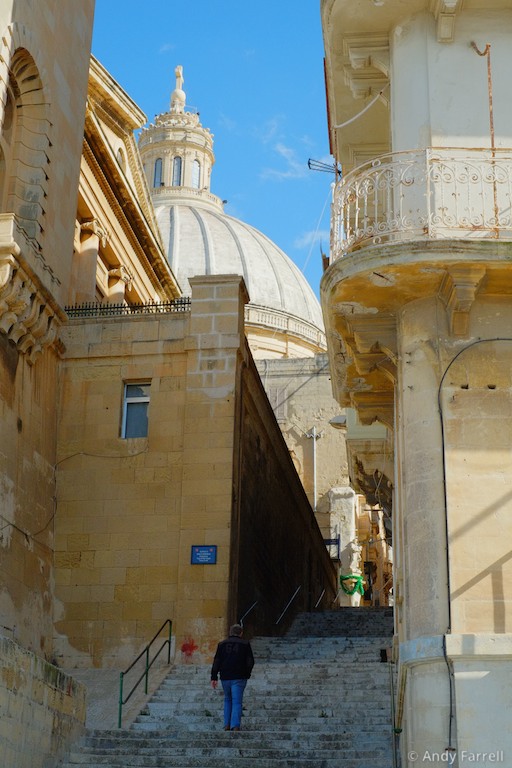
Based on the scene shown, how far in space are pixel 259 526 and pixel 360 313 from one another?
11270 millimetres

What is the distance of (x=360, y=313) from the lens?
1365cm

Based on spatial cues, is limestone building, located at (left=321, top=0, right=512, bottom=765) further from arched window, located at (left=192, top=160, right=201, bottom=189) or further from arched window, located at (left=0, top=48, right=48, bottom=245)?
arched window, located at (left=192, top=160, right=201, bottom=189)

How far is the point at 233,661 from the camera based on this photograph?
1463 centimetres

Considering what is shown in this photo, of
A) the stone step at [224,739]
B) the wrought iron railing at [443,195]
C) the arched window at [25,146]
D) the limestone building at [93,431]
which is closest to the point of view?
the wrought iron railing at [443,195]

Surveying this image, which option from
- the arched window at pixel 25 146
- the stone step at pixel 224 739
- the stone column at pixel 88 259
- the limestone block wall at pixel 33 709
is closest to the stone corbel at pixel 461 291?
the stone step at pixel 224 739

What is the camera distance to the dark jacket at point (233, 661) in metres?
14.6

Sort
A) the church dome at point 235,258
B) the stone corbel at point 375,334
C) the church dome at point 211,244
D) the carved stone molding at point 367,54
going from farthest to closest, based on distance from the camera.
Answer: the church dome at point 235,258 < the church dome at point 211,244 < the carved stone molding at point 367,54 < the stone corbel at point 375,334

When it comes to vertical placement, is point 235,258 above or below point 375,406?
above

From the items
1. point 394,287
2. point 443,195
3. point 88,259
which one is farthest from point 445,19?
point 88,259

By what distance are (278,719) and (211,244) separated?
52862 millimetres

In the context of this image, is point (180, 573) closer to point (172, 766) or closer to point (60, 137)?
point (172, 766)

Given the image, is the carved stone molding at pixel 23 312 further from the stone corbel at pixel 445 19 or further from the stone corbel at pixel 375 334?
the stone corbel at pixel 445 19

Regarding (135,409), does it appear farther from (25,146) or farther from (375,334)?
(375,334)

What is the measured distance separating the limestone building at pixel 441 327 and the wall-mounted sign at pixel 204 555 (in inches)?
228
